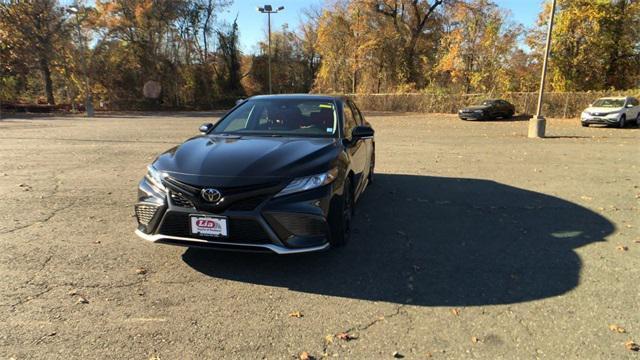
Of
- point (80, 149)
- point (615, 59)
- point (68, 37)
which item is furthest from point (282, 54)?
point (80, 149)

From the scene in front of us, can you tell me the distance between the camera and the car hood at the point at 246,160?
3553 mm

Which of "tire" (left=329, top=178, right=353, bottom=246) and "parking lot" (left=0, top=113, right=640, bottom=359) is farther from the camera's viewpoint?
"tire" (left=329, top=178, right=353, bottom=246)

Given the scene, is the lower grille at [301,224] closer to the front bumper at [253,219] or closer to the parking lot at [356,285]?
the front bumper at [253,219]

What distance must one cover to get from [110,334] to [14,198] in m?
4.69

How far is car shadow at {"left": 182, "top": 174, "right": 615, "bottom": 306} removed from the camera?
362 centimetres

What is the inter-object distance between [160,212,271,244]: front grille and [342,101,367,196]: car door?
5.43 ft

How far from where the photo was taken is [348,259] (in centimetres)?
423

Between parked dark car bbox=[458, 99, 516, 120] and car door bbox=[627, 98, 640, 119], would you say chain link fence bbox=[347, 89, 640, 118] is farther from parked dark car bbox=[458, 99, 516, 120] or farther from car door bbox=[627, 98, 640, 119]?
car door bbox=[627, 98, 640, 119]

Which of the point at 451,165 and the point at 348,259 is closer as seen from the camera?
the point at 348,259

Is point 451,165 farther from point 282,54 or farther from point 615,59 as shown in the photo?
point 282,54

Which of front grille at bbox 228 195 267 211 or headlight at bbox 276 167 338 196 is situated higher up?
headlight at bbox 276 167 338 196

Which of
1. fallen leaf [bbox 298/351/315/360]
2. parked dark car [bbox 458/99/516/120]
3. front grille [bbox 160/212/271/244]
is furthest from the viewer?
parked dark car [bbox 458/99/516/120]

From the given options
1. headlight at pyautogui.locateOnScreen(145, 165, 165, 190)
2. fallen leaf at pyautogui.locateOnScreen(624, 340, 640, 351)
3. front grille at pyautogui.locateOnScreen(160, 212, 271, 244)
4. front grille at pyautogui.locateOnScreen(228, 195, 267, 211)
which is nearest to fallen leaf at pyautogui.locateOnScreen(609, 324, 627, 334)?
fallen leaf at pyautogui.locateOnScreen(624, 340, 640, 351)

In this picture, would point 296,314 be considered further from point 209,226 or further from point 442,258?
point 442,258
